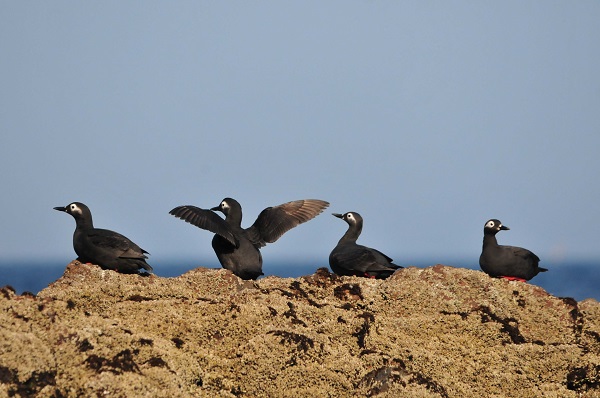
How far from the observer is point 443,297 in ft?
42.3

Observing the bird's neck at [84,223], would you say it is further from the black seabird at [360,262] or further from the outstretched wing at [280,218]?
the black seabird at [360,262]

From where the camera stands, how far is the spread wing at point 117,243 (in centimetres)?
1557

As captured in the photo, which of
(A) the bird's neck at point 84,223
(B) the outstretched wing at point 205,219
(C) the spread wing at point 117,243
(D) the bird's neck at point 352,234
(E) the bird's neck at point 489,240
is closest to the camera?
(C) the spread wing at point 117,243

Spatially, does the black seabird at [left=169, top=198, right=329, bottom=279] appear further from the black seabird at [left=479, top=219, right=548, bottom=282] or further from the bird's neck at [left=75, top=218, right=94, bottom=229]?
the black seabird at [left=479, top=219, right=548, bottom=282]

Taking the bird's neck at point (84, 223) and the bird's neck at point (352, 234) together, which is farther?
the bird's neck at point (352, 234)

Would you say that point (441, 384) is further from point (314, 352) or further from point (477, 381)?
point (314, 352)

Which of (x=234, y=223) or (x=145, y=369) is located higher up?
(x=234, y=223)

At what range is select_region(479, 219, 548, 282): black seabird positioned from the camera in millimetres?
16609

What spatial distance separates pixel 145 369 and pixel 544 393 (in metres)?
4.94

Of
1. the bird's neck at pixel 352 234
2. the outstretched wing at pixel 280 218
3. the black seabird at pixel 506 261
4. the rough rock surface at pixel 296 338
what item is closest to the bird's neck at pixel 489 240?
the black seabird at pixel 506 261

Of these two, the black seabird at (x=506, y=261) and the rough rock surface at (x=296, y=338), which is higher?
the black seabird at (x=506, y=261)

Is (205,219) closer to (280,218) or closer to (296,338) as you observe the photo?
(280,218)

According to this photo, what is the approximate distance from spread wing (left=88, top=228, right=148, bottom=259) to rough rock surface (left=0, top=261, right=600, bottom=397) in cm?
199

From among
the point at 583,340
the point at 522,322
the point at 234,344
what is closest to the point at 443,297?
the point at 522,322
